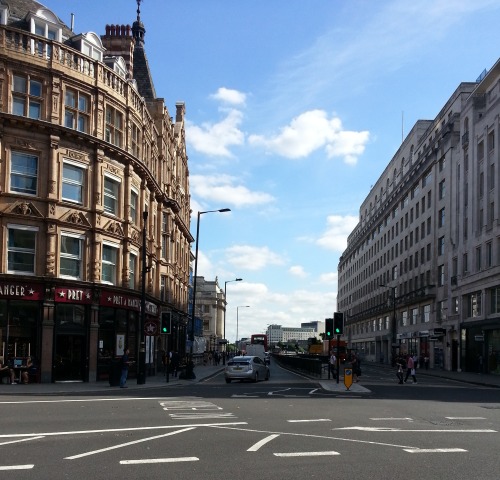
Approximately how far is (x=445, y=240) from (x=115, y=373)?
141 feet

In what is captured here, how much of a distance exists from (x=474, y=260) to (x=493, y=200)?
601 centimetres

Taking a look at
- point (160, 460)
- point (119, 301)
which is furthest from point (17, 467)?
point (119, 301)

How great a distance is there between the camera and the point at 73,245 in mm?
33406

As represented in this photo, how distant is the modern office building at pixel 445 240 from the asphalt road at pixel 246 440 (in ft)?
110

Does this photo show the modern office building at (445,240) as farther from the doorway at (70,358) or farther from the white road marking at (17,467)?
the white road marking at (17,467)

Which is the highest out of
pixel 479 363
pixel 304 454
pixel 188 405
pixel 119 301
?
pixel 119 301

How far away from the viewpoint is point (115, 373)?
99.4ft

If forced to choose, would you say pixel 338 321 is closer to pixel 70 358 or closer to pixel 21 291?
pixel 70 358

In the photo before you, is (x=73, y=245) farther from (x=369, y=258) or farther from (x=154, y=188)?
(x=369, y=258)

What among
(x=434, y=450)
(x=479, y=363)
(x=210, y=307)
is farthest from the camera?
(x=210, y=307)

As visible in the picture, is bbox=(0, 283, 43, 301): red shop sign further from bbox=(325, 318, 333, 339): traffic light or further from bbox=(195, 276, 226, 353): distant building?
bbox=(195, 276, 226, 353): distant building

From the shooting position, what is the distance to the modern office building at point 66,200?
3130 cm

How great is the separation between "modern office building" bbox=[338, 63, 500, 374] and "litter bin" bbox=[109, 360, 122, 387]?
3028cm

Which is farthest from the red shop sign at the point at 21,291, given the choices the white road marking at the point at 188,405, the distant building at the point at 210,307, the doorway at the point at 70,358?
the distant building at the point at 210,307
